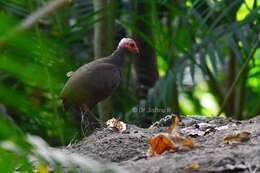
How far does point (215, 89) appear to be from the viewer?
24.8 ft

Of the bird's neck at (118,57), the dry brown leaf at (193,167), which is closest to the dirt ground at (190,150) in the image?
the dry brown leaf at (193,167)

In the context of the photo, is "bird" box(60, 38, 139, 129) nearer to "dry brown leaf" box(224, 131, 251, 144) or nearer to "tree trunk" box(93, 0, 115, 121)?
"tree trunk" box(93, 0, 115, 121)

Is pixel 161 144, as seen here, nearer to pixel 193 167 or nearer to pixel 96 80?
pixel 193 167

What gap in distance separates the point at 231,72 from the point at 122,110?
1429 millimetres

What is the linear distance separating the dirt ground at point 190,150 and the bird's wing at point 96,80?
57 cm

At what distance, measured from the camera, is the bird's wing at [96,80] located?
4.52m

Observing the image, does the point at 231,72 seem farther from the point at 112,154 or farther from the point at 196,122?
the point at 112,154

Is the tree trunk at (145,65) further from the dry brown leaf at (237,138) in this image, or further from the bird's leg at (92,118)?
the dry brown leaf at (237,138)

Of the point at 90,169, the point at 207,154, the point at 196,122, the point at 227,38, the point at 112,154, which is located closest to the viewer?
the point at 90,169

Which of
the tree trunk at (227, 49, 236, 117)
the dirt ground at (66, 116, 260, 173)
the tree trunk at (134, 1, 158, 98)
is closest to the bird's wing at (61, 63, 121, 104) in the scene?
the dirt ground at (66, 116, 260, 173)

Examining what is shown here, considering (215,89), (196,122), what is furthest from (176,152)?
(215,89)

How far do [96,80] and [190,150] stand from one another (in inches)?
74.9

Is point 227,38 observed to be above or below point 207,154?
above

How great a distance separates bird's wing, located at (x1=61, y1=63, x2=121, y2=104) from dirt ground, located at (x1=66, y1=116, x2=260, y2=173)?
1.87 ft
